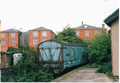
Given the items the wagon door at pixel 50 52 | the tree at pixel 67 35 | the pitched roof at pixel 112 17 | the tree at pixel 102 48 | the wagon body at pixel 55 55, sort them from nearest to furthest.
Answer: the pitched roof at pixel 112 17 < the wagon body at pixel 55 55 < the wagon door at pixel 50 52 < the tree at pixel 102 48 < the tree at pixel 67 35

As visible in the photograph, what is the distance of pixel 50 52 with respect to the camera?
12.5 m

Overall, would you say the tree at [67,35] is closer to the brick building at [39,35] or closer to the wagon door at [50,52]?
the wagon door at [50,52]

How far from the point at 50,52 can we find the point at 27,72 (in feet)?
8.31

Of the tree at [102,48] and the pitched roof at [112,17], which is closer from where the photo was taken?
the pitched roof at [112,17]

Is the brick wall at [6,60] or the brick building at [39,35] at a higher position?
the brick building at [39,35]

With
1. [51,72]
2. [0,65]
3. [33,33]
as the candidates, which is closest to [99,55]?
[51,72]

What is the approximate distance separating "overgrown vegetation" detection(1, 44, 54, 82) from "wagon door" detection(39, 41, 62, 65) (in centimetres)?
74

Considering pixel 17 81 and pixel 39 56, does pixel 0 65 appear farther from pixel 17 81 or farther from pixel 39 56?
pixel 39 56

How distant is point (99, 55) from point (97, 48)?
0.69 m

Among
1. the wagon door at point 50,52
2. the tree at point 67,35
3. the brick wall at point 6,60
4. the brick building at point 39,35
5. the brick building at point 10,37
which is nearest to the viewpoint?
the wagon door at point 50,52

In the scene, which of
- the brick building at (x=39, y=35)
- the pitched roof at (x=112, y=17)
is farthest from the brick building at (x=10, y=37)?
the pitched roof at (x=112, y=17)

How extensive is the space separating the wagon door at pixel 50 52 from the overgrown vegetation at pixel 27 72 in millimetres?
743

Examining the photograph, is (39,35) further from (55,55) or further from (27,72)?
(55,55)

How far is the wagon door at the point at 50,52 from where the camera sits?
12.2m
